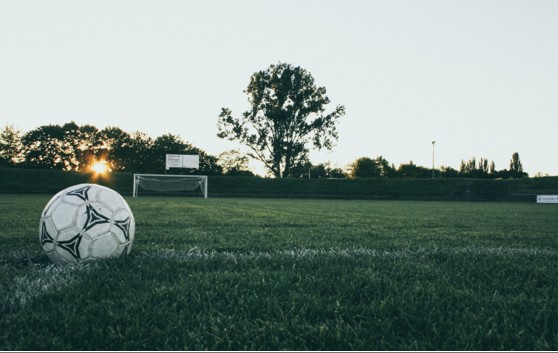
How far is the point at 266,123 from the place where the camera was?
42156 millimetres

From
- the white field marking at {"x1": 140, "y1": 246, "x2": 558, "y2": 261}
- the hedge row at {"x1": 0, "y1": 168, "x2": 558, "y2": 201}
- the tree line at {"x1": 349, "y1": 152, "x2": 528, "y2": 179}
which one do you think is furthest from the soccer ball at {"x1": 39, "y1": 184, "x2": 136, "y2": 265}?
the tree line at {"x1": 349, "y1": 152, "x2": 528, "y2": 179}

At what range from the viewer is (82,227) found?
271 centimetres

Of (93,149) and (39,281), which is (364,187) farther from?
(93,149)

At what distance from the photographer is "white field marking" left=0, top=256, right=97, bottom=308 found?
77.3 inches

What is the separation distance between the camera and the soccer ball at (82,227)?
2709 mm

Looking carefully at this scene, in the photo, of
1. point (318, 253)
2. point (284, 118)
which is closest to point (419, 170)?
point (284, 118)

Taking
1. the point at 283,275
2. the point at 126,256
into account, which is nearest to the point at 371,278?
the point at 283,275

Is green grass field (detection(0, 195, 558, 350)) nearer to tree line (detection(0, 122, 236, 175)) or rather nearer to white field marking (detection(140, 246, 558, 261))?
white field marking (detection(140, 246, 558, 261))

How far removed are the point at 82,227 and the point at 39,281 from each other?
1.63ft

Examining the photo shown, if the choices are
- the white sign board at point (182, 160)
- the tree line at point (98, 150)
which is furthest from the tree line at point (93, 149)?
the white sign board at point (182, 160)

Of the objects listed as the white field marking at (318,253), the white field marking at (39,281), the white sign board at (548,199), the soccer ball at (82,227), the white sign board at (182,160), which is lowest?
the white sign board at (548,199)

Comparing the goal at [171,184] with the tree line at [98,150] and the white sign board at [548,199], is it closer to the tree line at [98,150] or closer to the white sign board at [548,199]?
the tree line at [98,150]

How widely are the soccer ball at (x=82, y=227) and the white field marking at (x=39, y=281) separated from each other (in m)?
0.11

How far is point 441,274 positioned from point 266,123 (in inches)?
1581
